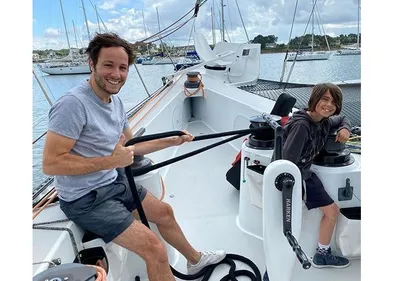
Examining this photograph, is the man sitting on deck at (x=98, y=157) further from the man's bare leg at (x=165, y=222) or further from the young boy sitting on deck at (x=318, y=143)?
the young boy sitting on deck at (x=318, y=143)

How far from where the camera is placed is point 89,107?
1.41 metres

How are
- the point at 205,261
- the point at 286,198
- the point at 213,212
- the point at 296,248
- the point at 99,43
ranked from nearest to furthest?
the point at 296,248 → the point at 286,198 → the point at 99,43 → the point at 205,261 → the point at 213,212

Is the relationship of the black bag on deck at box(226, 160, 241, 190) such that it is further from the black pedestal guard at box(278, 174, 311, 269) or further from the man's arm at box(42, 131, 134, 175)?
the man's arm at box(42, 131, 134, 175)

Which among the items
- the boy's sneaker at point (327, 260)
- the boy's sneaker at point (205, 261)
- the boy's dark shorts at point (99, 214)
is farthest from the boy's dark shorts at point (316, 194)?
the boy's dark shorts at point (99, 214)

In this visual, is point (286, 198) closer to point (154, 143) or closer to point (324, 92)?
point (324, 92)

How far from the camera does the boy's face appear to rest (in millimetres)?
1642

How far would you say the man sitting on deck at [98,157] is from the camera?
129 centimetres

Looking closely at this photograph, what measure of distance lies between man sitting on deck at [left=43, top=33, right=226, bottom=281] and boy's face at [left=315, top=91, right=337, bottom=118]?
3.09 feet

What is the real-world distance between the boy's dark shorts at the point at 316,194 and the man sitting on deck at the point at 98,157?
790mm

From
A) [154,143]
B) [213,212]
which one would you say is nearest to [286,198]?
[154,143]

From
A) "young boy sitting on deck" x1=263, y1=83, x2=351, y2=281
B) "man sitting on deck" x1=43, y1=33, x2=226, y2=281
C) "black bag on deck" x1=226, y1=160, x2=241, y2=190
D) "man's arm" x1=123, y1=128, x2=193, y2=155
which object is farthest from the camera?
"black bag on deck" x1=226, y1=160, x2=241, y2=190

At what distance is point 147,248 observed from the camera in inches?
55.9

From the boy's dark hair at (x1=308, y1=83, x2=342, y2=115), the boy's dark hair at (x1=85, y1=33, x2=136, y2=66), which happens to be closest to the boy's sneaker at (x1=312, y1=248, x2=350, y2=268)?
the boy's dark hair at (x1=308, y1=83, x2=342, y2=115)

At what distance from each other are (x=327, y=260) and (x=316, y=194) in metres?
0.39
